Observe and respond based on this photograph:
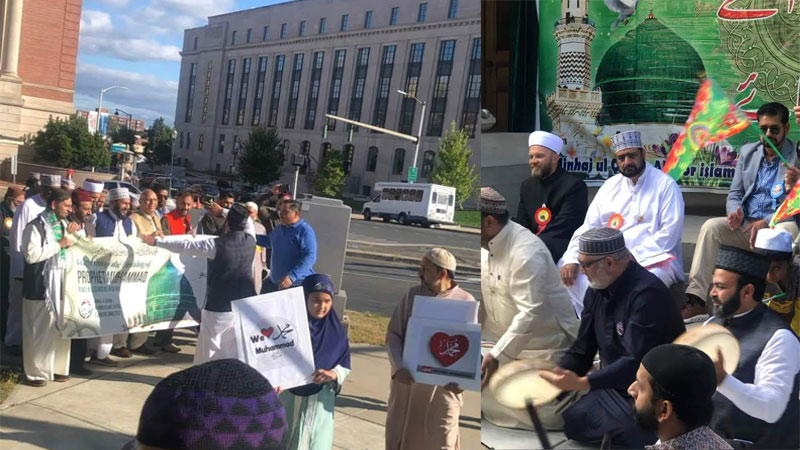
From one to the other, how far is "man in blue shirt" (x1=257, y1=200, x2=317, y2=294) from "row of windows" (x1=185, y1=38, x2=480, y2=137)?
282 mm

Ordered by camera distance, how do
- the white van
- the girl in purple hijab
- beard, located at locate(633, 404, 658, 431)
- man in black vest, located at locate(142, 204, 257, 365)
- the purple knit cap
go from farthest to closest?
the girl in purple hijab, man in black vest, located at locate(142, 204, 257, 365), the white van, beard, located at locate(633, 404, 658, 431), the purple knit cap

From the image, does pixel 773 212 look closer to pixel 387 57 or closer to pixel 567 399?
pixel 567 399

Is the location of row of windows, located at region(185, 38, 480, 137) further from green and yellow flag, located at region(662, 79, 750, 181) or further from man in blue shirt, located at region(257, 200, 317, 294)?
green and yellow flag, located at region(662, 79, 750, 181)

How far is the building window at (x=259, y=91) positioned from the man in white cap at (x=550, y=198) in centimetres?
82

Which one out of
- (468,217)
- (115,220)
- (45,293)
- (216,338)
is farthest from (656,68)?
(45,293)

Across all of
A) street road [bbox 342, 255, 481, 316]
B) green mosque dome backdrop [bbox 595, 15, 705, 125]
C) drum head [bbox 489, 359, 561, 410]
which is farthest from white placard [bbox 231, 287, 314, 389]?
green mosque dome backdrop [bbox 595, 15, 705, 125]

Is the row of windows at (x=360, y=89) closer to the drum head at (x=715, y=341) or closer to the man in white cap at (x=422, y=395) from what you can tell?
the man in white cap at (x=422, y=395)

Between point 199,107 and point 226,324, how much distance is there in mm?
667

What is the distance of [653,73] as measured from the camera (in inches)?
88.0

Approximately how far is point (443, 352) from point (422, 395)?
1.86 feet

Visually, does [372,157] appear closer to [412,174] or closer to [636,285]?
[412,174]

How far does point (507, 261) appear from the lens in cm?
227

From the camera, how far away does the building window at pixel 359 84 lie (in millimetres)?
2337

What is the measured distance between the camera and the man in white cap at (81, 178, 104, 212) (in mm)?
2404
